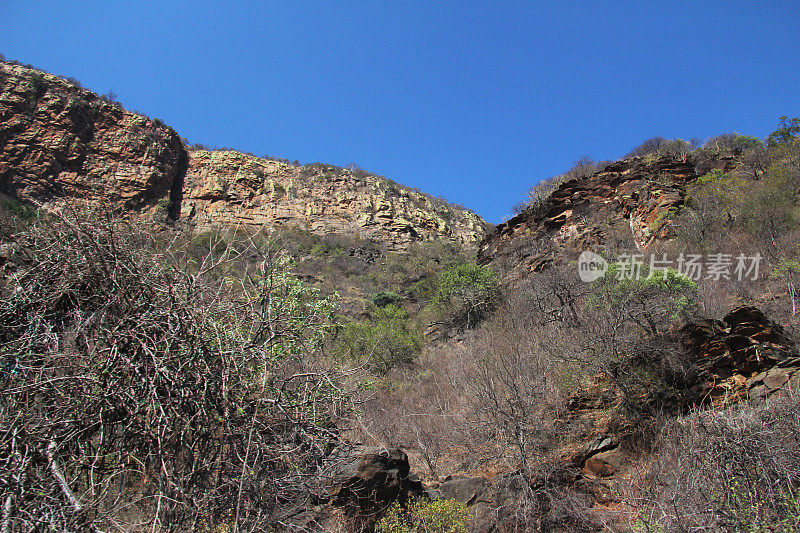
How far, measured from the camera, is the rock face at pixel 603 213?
15.0m

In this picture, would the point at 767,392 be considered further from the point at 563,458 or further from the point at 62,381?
the point at 62,381

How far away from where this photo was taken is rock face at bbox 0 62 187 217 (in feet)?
92.4

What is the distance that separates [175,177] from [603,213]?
35.3m

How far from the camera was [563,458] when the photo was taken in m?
6.61

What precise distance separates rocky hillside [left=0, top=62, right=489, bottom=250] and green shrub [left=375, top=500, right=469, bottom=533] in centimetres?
2827

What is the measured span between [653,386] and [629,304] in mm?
1723

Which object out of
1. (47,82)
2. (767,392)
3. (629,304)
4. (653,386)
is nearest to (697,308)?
(629,304)

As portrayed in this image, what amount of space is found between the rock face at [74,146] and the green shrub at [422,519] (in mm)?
29327

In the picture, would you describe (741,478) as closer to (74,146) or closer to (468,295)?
(468,295)

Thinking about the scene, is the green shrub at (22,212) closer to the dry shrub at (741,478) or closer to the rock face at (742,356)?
the dry shrub at (741,478)

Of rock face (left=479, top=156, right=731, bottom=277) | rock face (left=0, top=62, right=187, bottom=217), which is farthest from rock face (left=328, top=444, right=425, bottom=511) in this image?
rock face (left=0, top=62, right=187, bottom=217)

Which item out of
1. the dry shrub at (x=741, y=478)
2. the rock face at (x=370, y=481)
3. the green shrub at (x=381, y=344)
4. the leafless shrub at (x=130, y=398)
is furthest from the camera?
the green shrub at (x=381, y=344)

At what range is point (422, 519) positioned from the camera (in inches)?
185

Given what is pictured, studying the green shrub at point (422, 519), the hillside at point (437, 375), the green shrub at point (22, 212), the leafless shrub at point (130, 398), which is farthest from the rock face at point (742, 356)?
the green shrub at point (22, 212)
